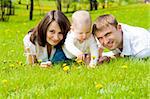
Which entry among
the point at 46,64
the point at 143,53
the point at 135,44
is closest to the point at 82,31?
the point at 46,64

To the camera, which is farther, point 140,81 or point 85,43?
point 85,43

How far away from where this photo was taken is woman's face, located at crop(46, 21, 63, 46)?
702cm

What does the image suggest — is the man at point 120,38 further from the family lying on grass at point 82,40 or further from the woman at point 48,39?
the woman at point 48,39

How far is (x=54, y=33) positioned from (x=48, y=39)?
5.5 inches

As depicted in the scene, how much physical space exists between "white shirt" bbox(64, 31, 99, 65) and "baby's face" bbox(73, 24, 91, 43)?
0.33 feet

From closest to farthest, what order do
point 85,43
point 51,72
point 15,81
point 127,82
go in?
point 127,82
point 15,81
point 51,72
point 85,43

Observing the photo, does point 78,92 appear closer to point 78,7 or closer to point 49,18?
point 49,18

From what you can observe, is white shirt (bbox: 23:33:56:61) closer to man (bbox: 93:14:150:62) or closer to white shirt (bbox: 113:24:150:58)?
man (bbox: 93:14:150:62)

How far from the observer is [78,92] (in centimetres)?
479

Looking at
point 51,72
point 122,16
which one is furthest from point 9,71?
point 122,16

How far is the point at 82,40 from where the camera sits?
6848mm

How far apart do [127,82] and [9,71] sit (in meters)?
2.15

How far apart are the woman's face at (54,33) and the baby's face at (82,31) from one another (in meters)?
0.41

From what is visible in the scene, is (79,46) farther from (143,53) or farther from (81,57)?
(143,53)
